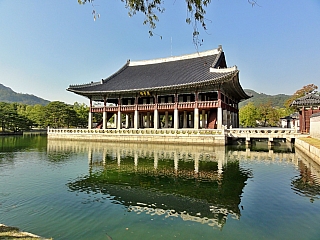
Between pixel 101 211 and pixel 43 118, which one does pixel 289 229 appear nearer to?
pixel 101 211

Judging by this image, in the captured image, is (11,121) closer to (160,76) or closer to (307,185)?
(160,76)

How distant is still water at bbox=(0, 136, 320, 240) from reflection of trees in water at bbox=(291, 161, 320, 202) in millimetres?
33

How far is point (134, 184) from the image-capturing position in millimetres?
9992

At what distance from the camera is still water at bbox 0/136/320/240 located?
5734 millimetres

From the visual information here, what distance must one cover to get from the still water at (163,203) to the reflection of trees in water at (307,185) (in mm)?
33

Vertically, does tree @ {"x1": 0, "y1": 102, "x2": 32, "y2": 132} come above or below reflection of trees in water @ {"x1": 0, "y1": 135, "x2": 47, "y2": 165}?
above

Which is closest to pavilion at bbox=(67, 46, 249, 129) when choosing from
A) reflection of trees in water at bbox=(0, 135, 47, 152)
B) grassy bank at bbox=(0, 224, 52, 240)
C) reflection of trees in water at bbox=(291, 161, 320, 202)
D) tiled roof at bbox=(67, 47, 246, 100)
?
tiled roof at bbox=(67, 47, 246, 100)

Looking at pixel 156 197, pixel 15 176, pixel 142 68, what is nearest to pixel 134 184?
pixel 156 197

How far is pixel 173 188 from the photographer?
9406mm

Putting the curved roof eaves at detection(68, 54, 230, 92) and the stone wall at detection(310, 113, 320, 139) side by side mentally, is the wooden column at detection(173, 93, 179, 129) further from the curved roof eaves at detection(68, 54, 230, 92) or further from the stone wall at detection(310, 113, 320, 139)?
the stone wall at detection(310, 113, 320, 139)

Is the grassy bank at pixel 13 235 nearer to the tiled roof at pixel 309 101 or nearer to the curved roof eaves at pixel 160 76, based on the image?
the curved roof eaves at pixel 160 76

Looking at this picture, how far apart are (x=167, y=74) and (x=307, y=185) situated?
93.6ft

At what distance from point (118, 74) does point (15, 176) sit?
108 ft

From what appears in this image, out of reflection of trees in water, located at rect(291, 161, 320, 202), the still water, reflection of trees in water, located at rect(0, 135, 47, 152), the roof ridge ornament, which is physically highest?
the roof ridge ornament
